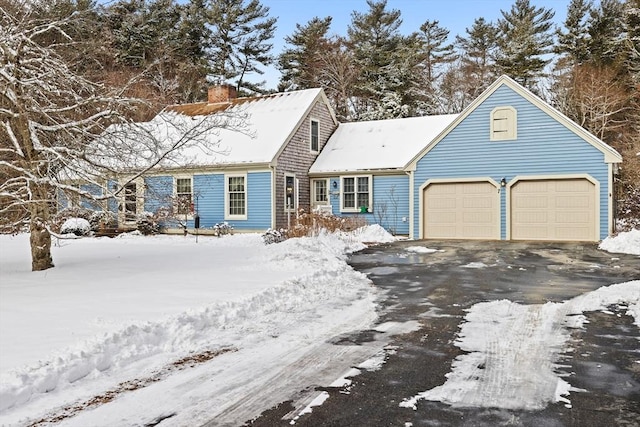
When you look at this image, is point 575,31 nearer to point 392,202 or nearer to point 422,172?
point 422,172

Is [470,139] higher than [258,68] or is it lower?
lower

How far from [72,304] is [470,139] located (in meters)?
15.2

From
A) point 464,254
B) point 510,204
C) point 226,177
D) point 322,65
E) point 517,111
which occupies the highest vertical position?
point 322,65

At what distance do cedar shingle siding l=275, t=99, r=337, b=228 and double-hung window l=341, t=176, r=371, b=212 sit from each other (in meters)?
1.75

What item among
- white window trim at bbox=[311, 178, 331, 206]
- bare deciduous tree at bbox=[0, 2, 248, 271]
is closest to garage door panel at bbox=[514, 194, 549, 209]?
white window trim at bbox=[311, 178, 331, 206]

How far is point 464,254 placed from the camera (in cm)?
1366

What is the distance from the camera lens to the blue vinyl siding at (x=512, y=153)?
16625mm

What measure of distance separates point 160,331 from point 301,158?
16745mm

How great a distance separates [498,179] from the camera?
1791 centimetres

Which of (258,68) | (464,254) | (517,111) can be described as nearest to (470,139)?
(517,111)

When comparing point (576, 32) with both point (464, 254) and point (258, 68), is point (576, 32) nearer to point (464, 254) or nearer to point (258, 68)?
point (258, 68)

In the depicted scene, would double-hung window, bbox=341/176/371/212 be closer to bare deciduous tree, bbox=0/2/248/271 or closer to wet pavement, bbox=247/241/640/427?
wet pavement, bbox=247/241/640/427

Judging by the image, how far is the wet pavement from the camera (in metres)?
3.33

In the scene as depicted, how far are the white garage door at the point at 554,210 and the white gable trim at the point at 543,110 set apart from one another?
114 centimetres
